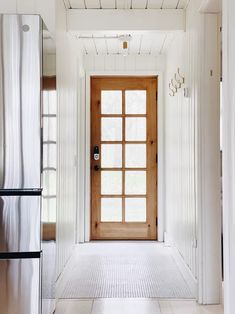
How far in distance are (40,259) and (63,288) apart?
120 centimetres

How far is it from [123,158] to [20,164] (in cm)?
311

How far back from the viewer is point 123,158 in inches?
202

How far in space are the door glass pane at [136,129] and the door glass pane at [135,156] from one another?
101mm

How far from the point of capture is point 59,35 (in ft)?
9.92

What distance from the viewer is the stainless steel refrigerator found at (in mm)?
2033

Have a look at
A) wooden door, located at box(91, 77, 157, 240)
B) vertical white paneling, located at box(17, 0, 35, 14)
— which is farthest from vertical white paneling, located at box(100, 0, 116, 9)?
wooden door, located at box(91, 77, 157, 240)

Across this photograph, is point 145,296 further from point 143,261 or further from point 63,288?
point 143,261

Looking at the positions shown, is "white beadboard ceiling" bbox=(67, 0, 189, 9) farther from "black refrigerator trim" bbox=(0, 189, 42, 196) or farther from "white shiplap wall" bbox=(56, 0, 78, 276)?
"black refrigerator trim" bbox=(0, 189, 42, 196)

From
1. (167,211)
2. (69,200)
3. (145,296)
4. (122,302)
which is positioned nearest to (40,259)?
(122,302)

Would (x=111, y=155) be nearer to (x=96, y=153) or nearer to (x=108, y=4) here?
(x=96, y=153)

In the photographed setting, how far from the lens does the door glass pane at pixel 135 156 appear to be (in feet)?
16.8

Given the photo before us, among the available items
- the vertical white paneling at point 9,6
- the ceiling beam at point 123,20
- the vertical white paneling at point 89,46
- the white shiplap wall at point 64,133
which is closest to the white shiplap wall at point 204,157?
the ceiling beam at point 123,20

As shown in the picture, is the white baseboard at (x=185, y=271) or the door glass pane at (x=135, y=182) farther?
the door glass pane at (x=135, y=182)

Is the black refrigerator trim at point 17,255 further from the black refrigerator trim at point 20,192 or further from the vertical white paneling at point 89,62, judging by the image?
the vertical white paneling at point 89,62
